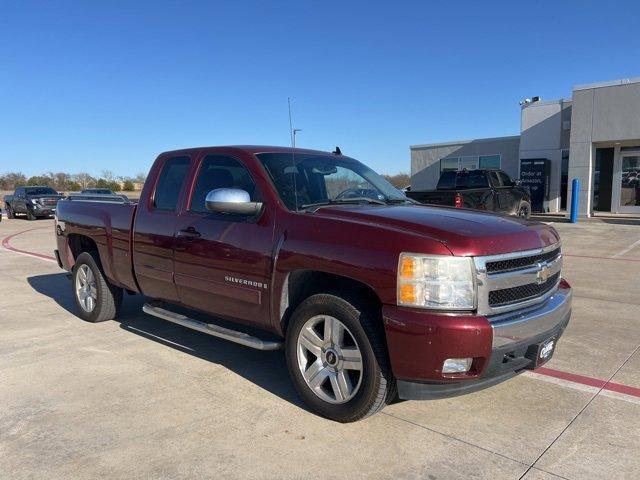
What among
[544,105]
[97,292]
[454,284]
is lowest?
[97,292]

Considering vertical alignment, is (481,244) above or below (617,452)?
above

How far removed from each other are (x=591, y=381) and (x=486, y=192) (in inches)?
395

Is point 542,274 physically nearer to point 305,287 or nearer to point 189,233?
point 305,287

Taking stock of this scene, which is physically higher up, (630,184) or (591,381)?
(630,184)

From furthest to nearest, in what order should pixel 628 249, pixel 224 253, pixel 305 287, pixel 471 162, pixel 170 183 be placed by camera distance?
pixel 471 162 → pixel 628 249 → pixel 170 183 → pixel 224 253 → pixel 305 287

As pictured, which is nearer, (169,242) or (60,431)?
(60,431)

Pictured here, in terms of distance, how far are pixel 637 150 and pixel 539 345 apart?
2105 centimetres

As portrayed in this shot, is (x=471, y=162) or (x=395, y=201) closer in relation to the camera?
(x=395, y=201)

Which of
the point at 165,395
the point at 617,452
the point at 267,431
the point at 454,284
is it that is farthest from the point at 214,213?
the point at 617,452

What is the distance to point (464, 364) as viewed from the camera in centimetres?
317

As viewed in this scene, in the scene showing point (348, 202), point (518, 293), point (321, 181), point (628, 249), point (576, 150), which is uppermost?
point (576, 150)

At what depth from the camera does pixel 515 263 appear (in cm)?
346

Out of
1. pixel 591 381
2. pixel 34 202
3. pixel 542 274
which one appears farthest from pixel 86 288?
pixel 34 202

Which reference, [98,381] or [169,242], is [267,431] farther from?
[169,242]
